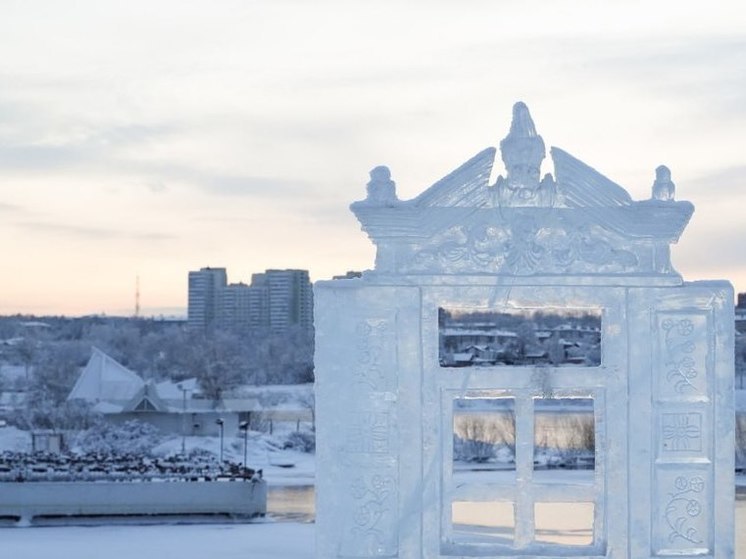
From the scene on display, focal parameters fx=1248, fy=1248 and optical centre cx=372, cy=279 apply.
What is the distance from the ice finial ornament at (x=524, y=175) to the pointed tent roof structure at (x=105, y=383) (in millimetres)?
33218

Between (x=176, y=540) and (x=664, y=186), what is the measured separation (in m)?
12.6

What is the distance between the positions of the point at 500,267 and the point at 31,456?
70.7 ft

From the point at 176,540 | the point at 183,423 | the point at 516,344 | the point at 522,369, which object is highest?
the point at 516,344

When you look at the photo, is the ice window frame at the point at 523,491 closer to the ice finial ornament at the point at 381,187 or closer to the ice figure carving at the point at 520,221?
the ice figure carving at the point at 520,221

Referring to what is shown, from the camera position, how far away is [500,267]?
18.7 ft

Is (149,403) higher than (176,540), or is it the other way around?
(149,403)

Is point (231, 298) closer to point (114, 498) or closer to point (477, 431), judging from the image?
point (477, 431)

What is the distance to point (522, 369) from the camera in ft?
18.6

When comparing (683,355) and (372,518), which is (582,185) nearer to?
(683,355)

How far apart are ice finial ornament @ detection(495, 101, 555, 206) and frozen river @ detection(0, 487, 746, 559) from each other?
9.42m

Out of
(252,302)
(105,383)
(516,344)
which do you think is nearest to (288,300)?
(252,302)

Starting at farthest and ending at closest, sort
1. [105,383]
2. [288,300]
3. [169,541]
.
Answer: [288,300] < [105,383] < [169,541]

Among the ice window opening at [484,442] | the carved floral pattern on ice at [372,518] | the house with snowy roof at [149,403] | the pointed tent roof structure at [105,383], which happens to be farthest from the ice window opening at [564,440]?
the pointed tent roof structure at [105,383]

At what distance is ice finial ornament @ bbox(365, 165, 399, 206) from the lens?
5652 mm
